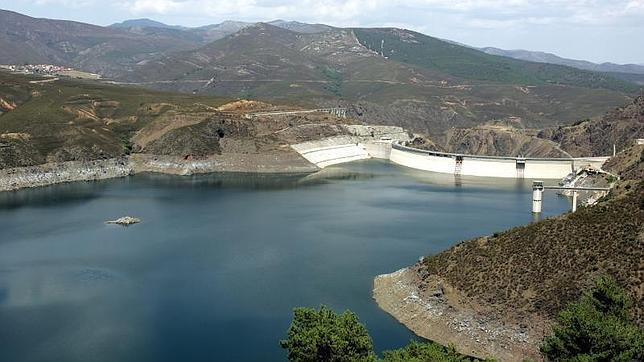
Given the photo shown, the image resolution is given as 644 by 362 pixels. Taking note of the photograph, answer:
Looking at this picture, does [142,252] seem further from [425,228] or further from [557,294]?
[557,294]

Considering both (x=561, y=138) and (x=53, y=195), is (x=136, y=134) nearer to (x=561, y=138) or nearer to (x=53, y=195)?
(x=53, y=195)

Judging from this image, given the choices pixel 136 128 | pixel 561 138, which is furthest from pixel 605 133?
pixel 136 128

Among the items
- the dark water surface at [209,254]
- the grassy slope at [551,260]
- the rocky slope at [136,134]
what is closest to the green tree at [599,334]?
the grassy slope at [551,260]

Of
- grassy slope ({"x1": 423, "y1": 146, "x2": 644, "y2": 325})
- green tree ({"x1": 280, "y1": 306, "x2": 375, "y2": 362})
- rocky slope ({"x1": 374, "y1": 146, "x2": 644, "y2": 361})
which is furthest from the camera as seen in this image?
grassy slope ({"x1": 423, "y1": 146, "x2": 644, "y2": 325})

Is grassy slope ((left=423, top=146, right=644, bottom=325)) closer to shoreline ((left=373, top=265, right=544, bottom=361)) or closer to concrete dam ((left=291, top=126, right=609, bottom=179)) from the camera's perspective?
shoreline ((left=373, top=265, right=544, bottom=361))

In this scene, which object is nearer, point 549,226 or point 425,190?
point 549,226

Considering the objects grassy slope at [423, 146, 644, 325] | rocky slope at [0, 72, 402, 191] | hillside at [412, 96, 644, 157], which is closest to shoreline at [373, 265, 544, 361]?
grassy slope at [423, 146, 644, 325]

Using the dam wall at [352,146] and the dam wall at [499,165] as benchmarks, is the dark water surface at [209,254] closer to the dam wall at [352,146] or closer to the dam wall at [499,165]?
the dam wall at [499,165]

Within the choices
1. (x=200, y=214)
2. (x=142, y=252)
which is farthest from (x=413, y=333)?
(x=200, y=214)
